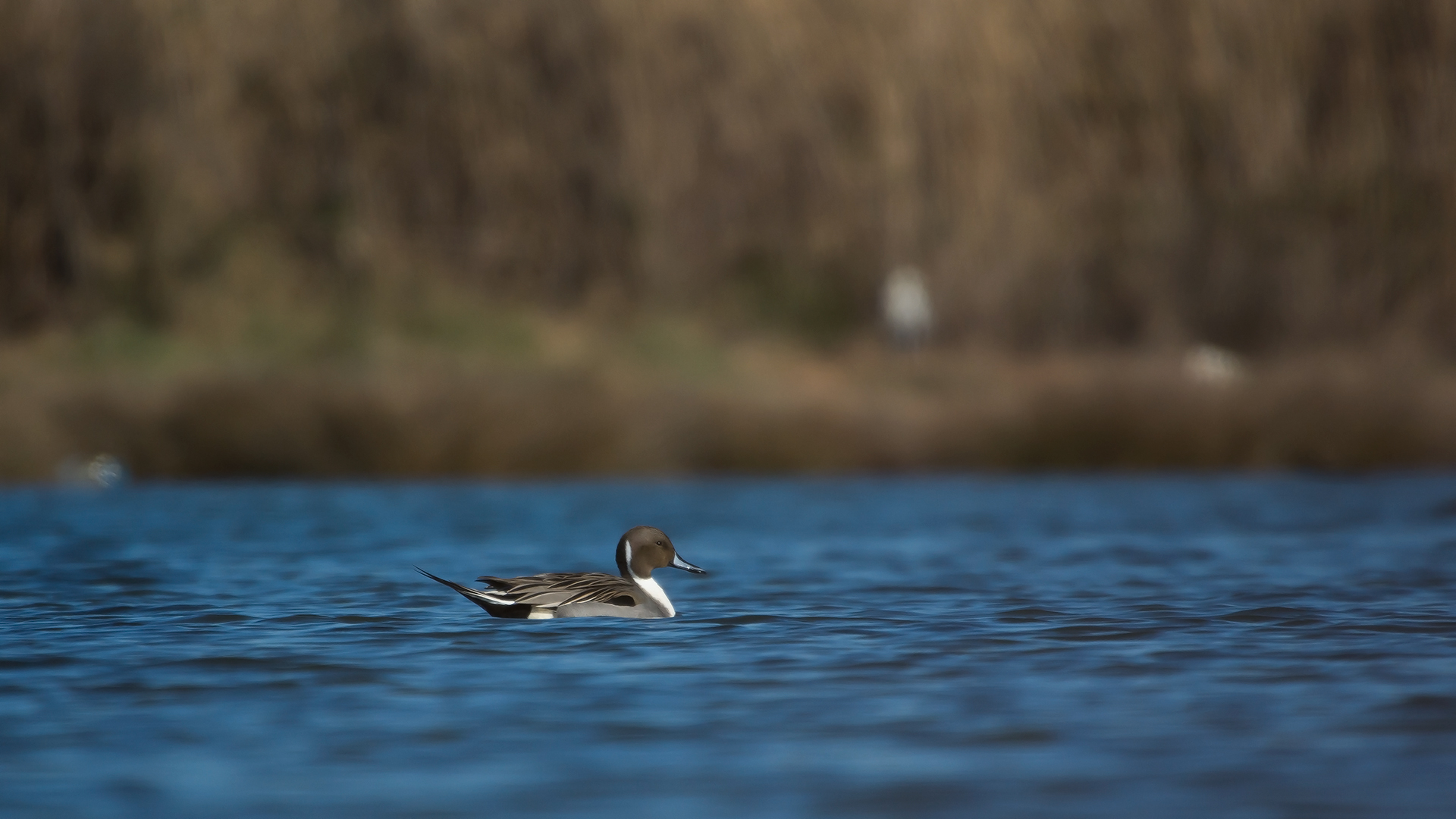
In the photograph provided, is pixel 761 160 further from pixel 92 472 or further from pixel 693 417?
pixel 92 472

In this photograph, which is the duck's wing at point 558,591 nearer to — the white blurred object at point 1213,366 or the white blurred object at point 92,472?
the white blurred object at point 92,472

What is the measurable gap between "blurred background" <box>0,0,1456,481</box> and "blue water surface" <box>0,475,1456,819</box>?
6.26m

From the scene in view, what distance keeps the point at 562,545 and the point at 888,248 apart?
10371 millimetres

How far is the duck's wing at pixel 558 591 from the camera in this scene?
931 centimetres

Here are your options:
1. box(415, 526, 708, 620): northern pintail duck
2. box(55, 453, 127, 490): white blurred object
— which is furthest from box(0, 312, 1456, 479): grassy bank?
box(415, 526, 708, 620): northern pintail duck

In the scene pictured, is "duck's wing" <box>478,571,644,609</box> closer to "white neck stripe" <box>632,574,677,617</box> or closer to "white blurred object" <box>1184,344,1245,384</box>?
"white neck stripe" <box>632,574,677,617</box>

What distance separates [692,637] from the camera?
364 inches

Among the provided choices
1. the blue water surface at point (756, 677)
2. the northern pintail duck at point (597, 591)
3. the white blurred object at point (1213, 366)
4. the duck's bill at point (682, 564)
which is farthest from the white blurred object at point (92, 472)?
the duck's bill at point (682, 564)

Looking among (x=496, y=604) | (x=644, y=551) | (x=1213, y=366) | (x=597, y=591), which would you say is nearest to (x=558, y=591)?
(x=597, y=591)

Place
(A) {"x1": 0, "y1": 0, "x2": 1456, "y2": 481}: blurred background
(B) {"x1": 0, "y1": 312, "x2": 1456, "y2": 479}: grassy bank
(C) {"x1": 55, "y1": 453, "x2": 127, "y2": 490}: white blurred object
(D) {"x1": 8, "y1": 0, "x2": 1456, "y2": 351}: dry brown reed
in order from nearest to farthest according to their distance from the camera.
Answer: (C) {"x1": 55, "y1": 453, "x2": 127, "y2": 490}: white blurred object → (B) {"x1": 0, "y1": 312, "x2": 1456, "y2": 479}: grassy bank → (A) {"x1": 0, "y1": 0, "x2": 1456, "y2": 481}: blurred background → (D) {"x1": 8, "y1": 0, "x2": 1456, "y2": 351}: dry brown reed

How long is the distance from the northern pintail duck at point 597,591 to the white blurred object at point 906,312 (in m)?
13.4

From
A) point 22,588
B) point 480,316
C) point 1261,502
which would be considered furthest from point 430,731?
point 480,316

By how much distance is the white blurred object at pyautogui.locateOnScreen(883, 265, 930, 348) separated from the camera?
23.1m

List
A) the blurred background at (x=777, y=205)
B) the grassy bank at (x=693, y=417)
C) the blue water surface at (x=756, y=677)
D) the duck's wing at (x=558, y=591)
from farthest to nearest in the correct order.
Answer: the blurred background at (x=777, y=205) → the grassy bank at (x=693, y=417) → the duck's wing at (x=558, y=591) → the blue water surface at (x=756, y=677)
